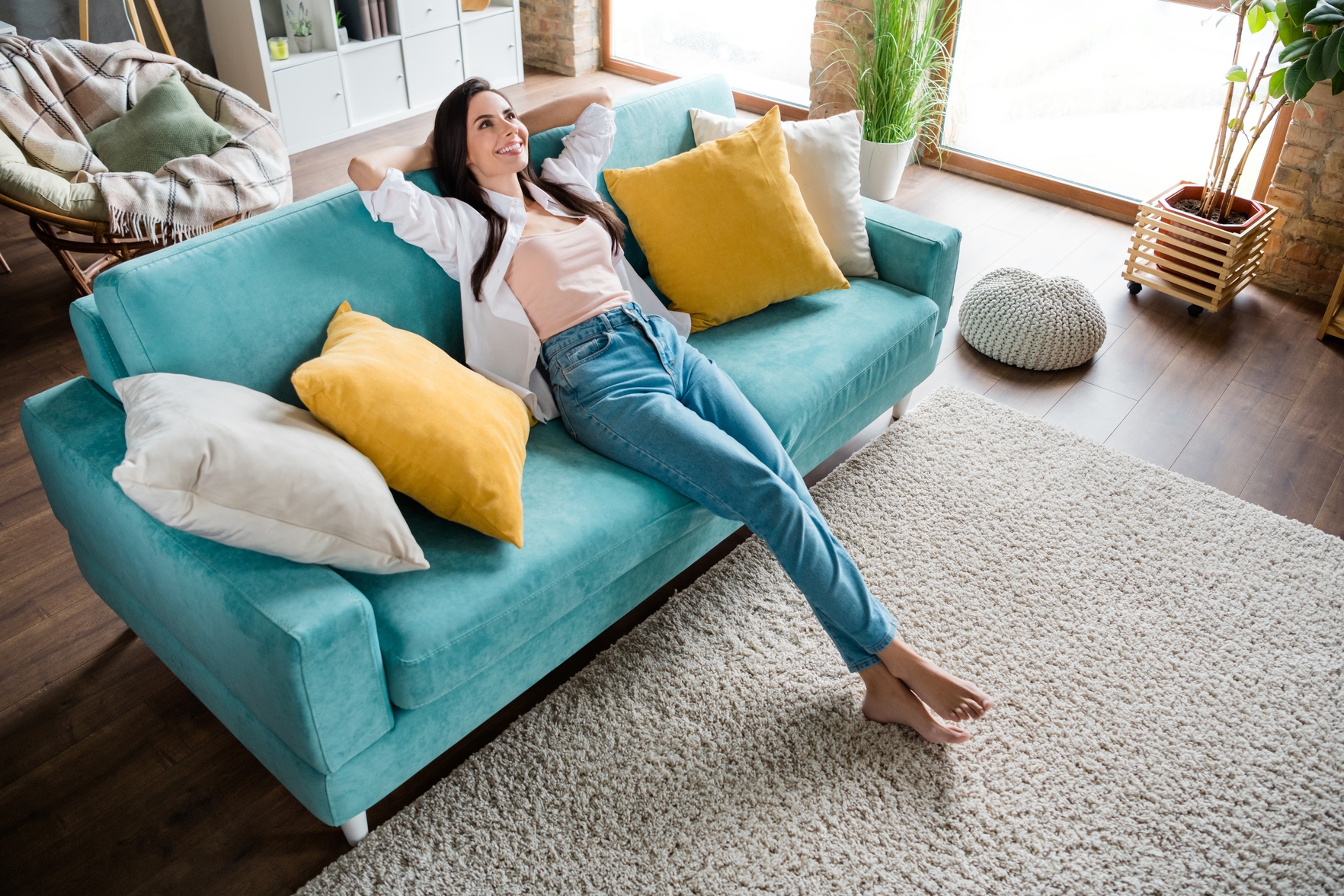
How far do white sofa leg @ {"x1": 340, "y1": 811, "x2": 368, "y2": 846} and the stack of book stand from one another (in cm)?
398

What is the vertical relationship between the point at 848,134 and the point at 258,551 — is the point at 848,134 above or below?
above

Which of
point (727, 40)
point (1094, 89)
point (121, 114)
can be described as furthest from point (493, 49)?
point (1094, 89)

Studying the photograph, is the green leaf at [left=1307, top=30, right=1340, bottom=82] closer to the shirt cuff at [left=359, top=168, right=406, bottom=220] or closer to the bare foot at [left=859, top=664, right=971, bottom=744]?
the bare foot at [left=859, top=664, right=971, bottom=744]

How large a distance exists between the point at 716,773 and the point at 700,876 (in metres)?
0.21

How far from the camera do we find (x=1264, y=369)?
303 cm

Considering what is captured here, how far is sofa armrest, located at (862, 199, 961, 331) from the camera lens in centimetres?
248

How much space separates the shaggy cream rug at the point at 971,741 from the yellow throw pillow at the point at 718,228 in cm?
59

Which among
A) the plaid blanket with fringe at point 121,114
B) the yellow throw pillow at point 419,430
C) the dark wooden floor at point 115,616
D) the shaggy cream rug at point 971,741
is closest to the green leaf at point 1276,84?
the dark wooden floor at point 115,616

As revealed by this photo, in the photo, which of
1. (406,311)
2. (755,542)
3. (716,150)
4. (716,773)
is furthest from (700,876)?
(716,150)

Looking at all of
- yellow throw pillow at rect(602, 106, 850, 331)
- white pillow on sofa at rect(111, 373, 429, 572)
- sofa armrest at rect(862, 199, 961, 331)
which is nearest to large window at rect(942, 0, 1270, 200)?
sofa armrest at rect(862, 199, 961, 331)

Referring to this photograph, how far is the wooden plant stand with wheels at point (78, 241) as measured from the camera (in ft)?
→ 9.27

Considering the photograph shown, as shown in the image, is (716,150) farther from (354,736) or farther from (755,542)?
(354,736)

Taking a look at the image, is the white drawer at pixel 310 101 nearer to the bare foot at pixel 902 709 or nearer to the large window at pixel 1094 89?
the large window at pixel 1094 89

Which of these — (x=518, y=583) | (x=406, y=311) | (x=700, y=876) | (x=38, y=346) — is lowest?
(x=700, y=876)
